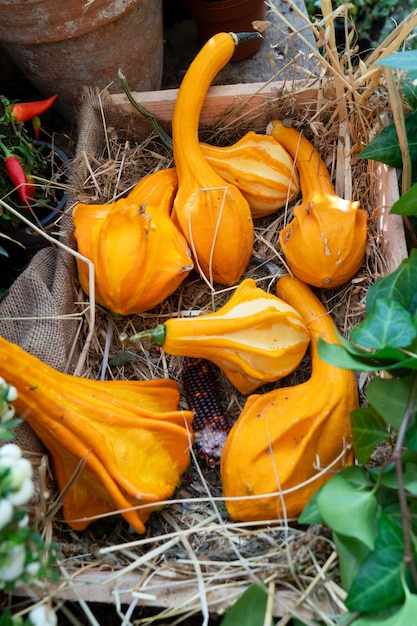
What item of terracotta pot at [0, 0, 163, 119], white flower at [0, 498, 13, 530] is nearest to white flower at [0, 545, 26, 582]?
white flower at [0, 498, 13, 530]

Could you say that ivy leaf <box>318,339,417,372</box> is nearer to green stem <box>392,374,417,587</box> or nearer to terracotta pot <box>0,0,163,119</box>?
green stem <box>392,374,417,587</box>

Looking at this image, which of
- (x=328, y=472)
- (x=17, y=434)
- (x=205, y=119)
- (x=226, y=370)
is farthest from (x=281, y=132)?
(x=17, y=434)

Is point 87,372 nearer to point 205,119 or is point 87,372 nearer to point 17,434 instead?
point 17,434

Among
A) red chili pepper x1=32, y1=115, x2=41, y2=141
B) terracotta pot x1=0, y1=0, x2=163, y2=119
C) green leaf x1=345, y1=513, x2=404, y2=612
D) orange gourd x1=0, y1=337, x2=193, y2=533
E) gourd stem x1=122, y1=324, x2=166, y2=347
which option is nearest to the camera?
green leaf x1=345, y1=513, x2=404, y2=612

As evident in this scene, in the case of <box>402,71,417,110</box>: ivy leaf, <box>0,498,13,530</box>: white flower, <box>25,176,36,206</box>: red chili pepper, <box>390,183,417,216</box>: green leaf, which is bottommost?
<box>390,183,417,216</box>: green leaf

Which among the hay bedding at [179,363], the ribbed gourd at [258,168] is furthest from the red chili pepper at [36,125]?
the ribbed gourd at [258,168]

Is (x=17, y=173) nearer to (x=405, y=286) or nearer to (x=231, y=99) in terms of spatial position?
(x=231, y=99)

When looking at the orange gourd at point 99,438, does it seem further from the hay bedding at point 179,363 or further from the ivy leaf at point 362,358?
the ivy leaf at point 362,358
